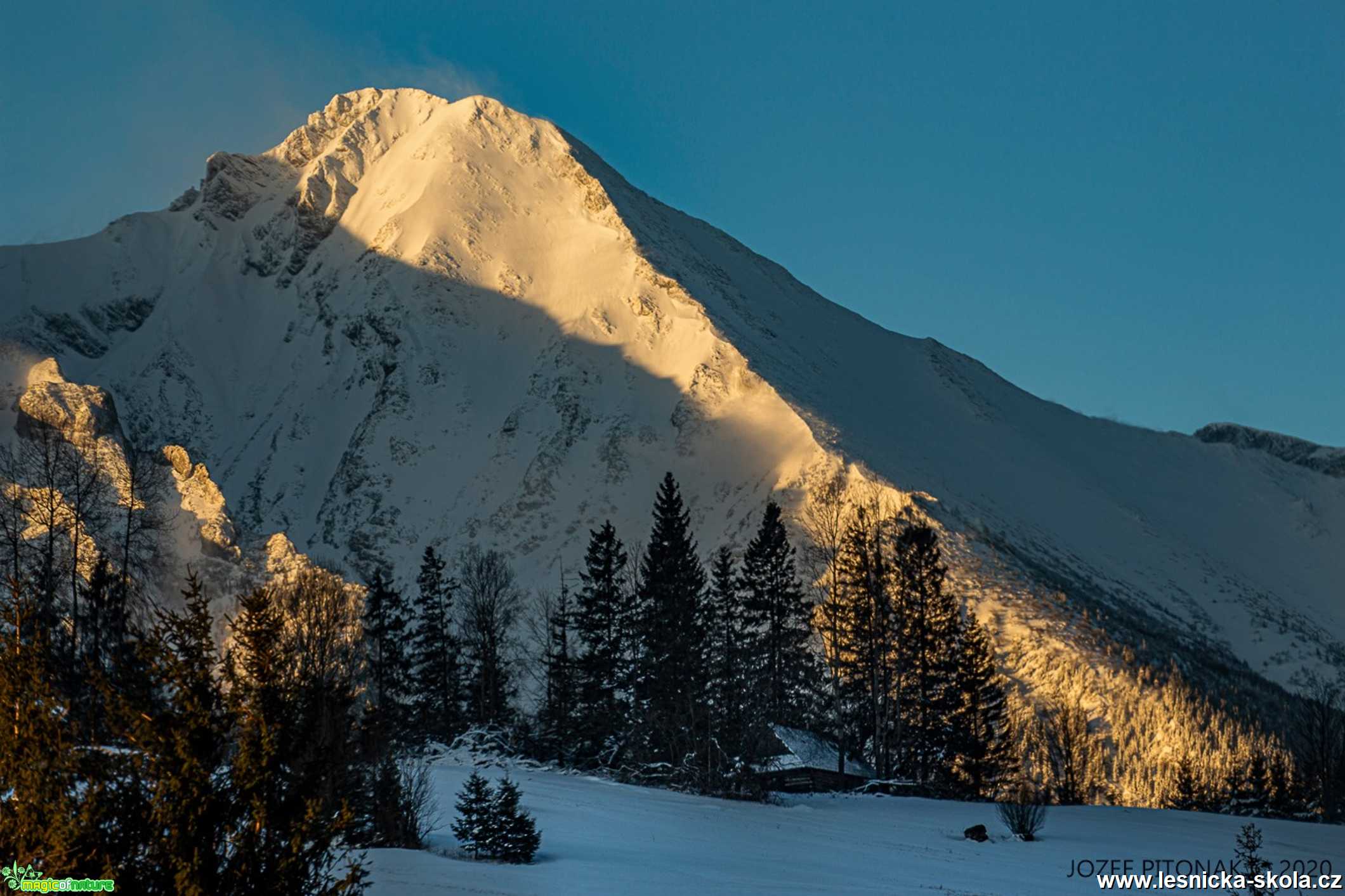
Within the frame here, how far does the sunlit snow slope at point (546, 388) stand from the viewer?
91062mm

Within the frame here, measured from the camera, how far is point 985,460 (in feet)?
363

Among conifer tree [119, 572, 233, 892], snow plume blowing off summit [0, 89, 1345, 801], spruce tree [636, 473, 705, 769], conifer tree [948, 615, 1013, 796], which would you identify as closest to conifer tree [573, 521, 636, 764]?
spruce tree [636, 473, 705, 769]

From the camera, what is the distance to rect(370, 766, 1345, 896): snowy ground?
1931cm

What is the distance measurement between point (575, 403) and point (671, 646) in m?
54.8

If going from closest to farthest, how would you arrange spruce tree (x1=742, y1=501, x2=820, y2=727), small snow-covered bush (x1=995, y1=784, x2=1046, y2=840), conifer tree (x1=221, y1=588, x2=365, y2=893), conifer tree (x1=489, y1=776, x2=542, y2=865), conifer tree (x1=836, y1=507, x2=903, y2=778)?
conifer tree (x1=221, y1=588, x2=365, y2=893)
conifer tree (x1=489, y1=776, x2=542, y2=865)
small snow-covered bush (x1=995, y1=784, x2=1046, y2=840)
conifer tree (x1=836, y1=507, x2=903, y2=778)
spruce tree (x1=742, y1=501, x2=820, y2=727)

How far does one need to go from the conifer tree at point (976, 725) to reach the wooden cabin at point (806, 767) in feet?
20.3

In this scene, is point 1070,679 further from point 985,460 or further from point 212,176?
point 212,176

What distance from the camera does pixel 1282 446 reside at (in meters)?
172

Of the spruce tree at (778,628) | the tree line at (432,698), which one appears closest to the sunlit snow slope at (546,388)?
the tree line at (432,698)

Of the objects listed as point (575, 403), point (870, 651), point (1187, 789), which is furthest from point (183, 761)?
point (575, 403)

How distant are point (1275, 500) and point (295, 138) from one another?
128354 millimetres

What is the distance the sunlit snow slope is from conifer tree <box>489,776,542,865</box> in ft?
174

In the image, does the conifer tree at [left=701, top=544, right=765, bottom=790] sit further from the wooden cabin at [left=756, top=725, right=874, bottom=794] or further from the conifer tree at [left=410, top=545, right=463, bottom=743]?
the conifer tree at [left=410, top=545, right=463, bottom=743]

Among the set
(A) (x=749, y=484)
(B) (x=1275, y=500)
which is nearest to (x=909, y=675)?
(A) (x=749, y=484)
